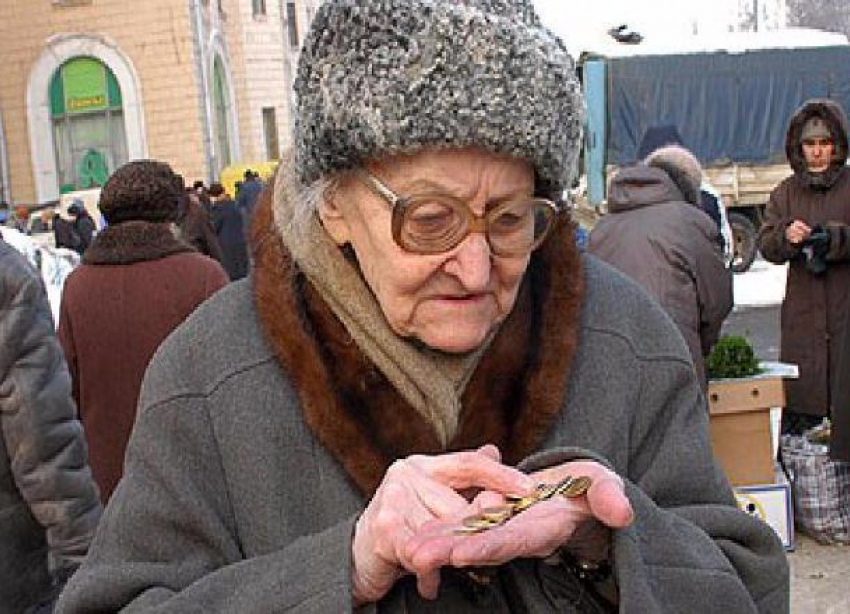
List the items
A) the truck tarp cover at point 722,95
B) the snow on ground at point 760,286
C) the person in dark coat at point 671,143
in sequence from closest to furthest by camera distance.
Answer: the person in dark coat at point 671,143 < the snow on ground at point 760,286 < the truck tarp cover at point 722,95

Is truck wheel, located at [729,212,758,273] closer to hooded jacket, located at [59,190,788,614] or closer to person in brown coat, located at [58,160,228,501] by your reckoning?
person in brown coat, located at [58,160,228,501]

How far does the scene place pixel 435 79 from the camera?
152 centimetres

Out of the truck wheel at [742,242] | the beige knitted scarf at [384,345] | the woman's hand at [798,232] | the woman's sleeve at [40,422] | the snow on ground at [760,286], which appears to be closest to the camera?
the beige knitted scarf at [384,345]

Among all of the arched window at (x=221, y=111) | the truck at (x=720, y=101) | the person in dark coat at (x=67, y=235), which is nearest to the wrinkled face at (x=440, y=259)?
the truck at (x=720, y=101)

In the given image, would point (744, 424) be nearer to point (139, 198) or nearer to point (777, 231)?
point (777, 231)

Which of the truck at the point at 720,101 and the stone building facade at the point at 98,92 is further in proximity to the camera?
the stone building facade at the point at 98,92

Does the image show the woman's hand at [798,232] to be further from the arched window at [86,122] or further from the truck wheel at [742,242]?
the arched window at [86,122]

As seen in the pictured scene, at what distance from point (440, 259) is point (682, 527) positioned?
1.63 ft

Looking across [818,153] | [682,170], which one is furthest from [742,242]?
[682,170]

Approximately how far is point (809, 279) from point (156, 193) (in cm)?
314

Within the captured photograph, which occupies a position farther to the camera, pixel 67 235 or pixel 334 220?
pixel 67 235

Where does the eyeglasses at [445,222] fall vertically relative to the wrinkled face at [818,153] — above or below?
above

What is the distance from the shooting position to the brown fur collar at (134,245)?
4.27m

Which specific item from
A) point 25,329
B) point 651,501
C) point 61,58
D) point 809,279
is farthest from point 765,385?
point 61,58
